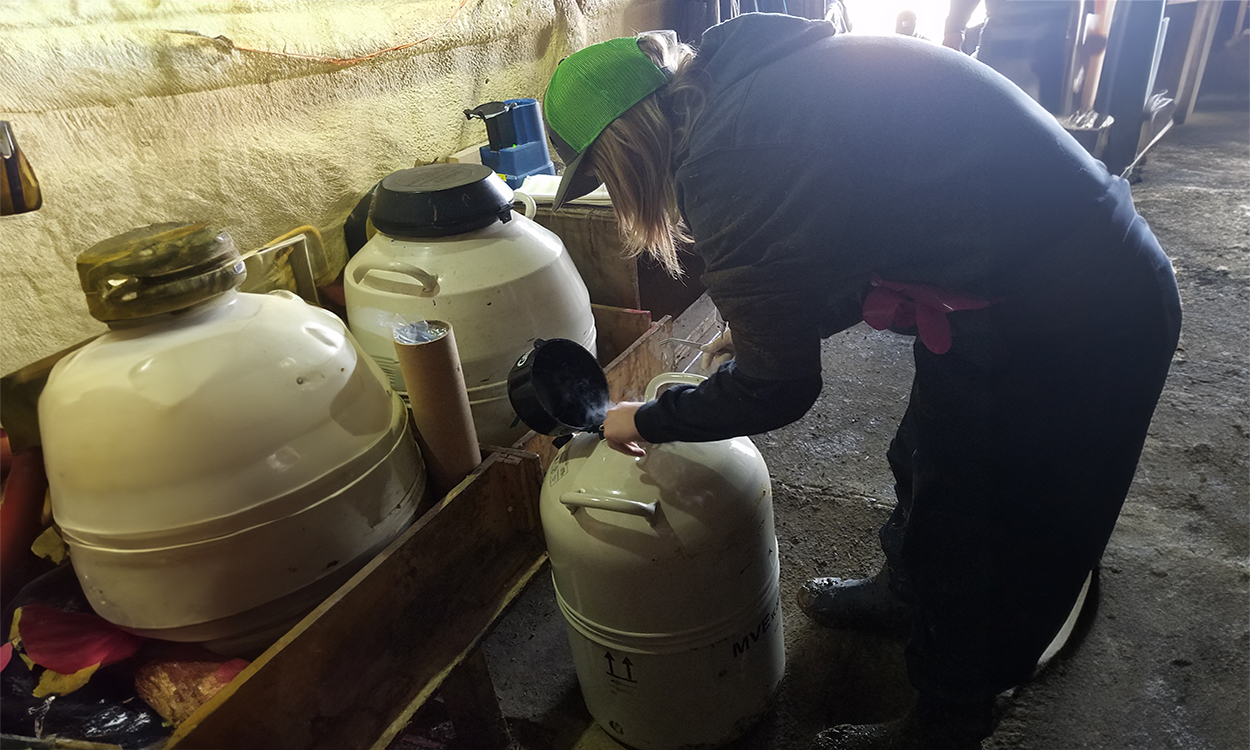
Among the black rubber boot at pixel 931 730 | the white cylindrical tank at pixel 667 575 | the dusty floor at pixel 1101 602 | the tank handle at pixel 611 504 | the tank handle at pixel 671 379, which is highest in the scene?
the tank handle at pixel 671 379

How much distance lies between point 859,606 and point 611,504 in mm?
931

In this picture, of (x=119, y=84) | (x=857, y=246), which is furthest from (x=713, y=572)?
(x=119, y=84)

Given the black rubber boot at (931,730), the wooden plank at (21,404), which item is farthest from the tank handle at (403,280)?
the black rubber boot at (931,730)

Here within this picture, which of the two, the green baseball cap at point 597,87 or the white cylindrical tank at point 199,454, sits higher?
the green baseball cap at point 597,87

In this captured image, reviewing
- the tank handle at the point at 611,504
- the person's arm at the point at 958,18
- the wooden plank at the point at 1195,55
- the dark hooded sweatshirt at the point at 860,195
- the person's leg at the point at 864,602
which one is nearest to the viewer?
the dark hooded sweatshirt at the point at 860,195

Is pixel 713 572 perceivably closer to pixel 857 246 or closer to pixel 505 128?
pixel 857 246

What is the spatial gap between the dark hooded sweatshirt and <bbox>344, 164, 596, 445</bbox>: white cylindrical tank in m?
0.68

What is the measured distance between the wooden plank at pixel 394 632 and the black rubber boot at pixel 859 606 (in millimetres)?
844

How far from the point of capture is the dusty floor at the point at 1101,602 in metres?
1.62

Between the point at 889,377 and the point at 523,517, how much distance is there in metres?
2.01

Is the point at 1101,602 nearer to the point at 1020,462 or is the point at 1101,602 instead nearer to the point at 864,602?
the point at 864,602

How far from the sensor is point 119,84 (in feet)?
5.42

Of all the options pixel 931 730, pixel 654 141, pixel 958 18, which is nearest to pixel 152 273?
pixel 654 141

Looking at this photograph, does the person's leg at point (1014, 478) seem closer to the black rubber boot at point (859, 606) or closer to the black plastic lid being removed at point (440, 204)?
the black rubber boot at point (859, 606)
